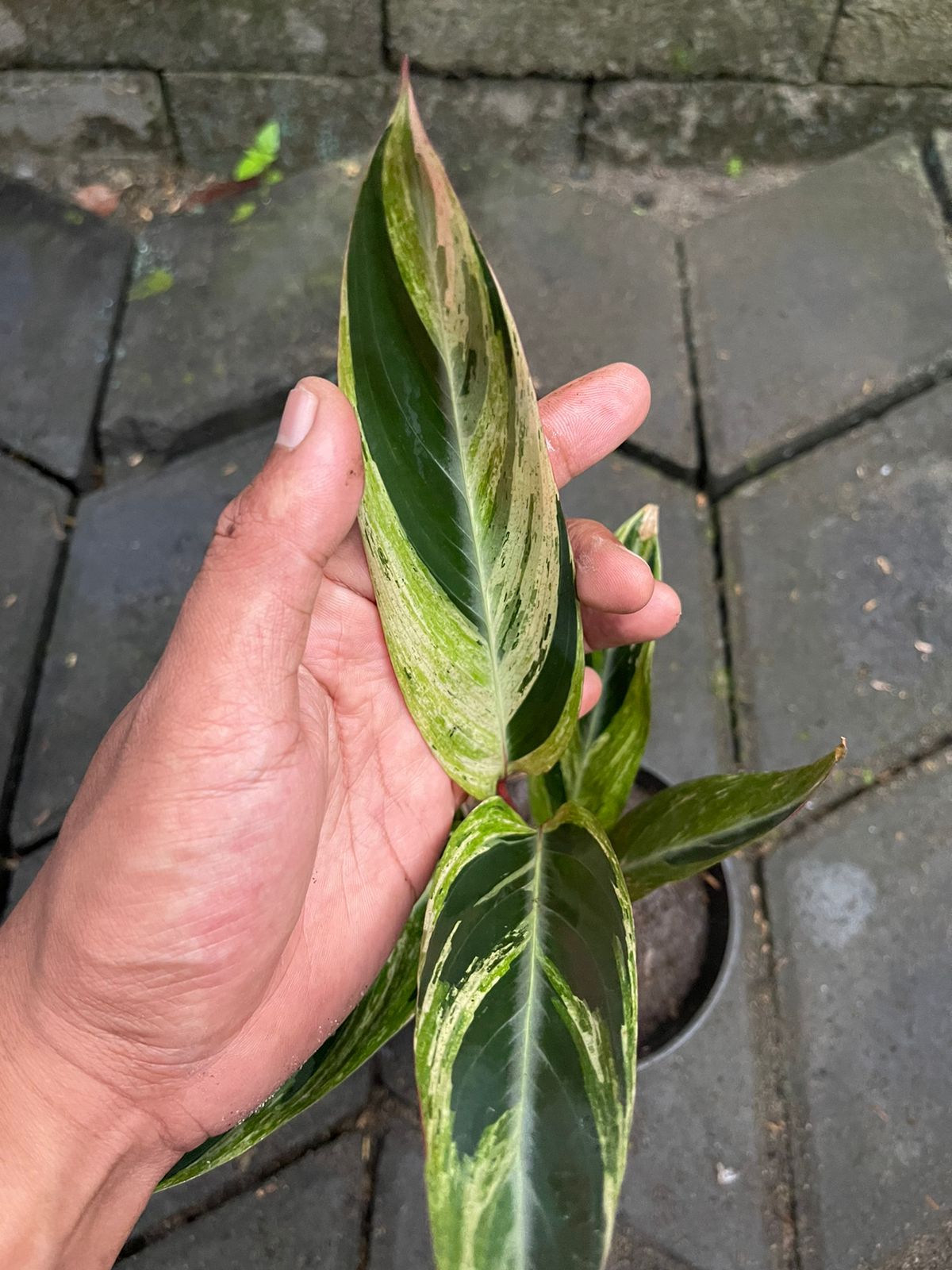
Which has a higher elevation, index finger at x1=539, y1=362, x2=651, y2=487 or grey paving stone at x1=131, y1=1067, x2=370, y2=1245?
index finger at x1=539, y1=362, x2=651, y2=487

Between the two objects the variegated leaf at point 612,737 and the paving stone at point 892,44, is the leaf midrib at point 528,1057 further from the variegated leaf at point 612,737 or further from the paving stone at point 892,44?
the paving stone at point 892,44

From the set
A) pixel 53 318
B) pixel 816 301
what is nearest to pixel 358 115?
pixel 53 318

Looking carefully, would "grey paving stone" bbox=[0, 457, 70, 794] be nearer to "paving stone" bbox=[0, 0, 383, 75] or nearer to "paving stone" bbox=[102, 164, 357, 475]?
"paving stone" bbox=[102, 164, 357, 475]

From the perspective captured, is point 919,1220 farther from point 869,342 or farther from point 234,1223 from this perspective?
point 869,342

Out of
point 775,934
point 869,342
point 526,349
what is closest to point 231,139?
point 526,349

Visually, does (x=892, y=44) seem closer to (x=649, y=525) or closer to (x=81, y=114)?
(x=649, y=525)

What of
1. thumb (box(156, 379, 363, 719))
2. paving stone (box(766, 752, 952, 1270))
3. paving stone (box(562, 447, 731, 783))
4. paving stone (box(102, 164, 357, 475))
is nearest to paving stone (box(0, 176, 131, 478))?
paving stone (box(102, 164, 357, 475))
